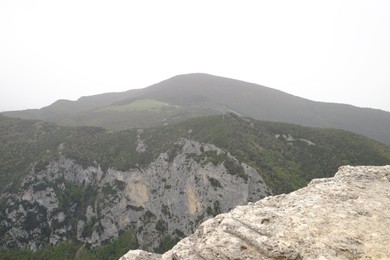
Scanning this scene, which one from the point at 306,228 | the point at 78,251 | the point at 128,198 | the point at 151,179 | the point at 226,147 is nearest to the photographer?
the point at 306,228

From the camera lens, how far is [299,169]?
8006 centimetres

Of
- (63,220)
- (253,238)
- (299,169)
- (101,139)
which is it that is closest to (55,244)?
(63,220)

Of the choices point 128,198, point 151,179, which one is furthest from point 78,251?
point 151,179

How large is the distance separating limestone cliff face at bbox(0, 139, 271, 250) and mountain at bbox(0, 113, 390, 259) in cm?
26

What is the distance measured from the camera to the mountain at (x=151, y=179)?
76.3 meters

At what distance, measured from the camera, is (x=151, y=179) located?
88062 mm

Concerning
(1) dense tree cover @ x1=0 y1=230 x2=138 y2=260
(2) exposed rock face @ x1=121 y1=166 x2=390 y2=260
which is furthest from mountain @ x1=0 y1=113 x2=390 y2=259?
(2) exposed rock face @ x1=121 y1=166 x2=390 y2=260

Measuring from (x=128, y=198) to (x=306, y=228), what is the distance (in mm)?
84263

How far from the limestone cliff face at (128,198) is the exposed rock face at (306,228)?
59.8m

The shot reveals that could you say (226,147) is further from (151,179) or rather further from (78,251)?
(78,251)

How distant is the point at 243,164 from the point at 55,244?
53.3 metres

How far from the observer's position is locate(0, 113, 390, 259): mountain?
76.3 meters

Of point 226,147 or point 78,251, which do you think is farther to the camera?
point 226,147

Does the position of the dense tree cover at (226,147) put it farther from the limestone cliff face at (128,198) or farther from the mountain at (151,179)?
the limestone cliff face at (128,198)
